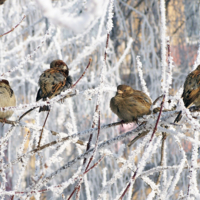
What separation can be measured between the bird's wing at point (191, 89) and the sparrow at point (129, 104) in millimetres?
214

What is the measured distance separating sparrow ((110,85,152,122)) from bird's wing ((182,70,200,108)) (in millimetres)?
214

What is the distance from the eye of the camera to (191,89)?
190 centimetres

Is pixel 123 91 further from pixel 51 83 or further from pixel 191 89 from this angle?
pixel 51 83

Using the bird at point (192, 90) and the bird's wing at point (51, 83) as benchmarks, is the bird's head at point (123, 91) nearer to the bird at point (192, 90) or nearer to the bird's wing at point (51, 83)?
the bird at point (192, 90)

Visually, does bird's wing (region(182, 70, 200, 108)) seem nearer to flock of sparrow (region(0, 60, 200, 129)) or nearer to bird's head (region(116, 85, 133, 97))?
flock of sparrow (region(0, 60, 200, 129))

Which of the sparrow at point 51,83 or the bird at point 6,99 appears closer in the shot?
the bird at point 6,99

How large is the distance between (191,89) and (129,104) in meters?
0.37

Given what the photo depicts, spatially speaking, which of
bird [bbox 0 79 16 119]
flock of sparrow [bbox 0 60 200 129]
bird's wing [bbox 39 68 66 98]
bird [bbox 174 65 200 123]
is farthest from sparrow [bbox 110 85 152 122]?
bird [bbox 0 79 16 119]

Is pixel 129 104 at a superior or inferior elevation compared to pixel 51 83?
inferior

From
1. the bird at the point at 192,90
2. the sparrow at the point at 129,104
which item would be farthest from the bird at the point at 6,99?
the bird at the point at 192,90

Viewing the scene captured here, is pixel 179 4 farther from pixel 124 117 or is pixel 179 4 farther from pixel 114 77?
pixel 124 117

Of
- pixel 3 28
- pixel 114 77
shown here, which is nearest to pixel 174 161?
pixel 114 77

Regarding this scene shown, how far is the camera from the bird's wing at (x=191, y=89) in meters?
1.87

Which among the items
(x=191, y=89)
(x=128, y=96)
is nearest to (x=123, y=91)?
(x=128, y=96)
